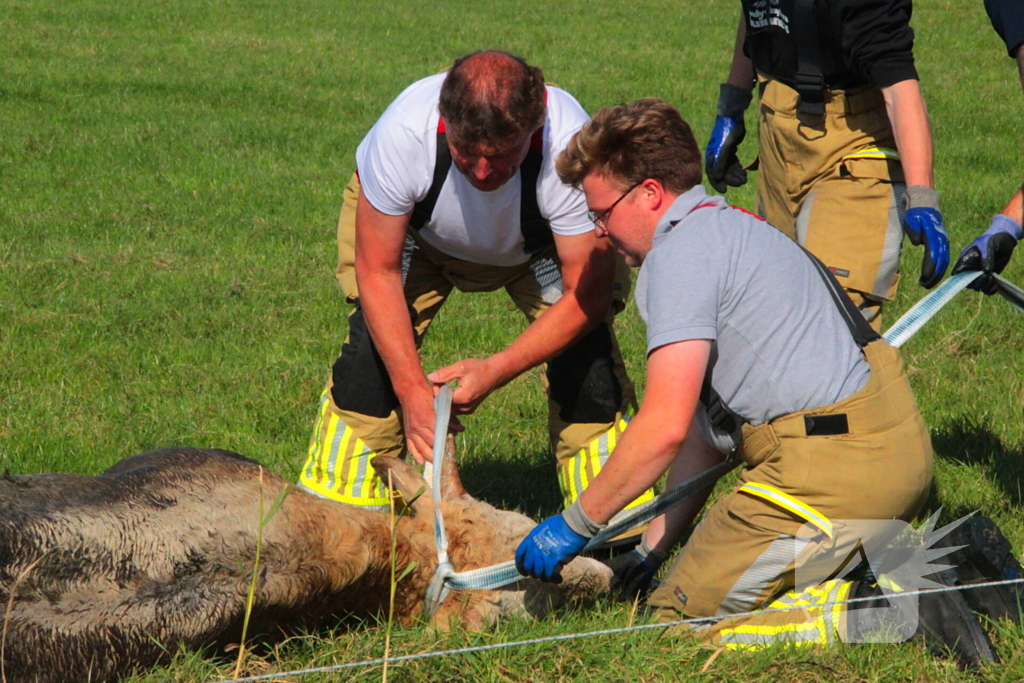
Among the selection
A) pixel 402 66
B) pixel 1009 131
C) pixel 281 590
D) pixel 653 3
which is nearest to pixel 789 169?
pixel 281 590

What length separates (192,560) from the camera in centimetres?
319

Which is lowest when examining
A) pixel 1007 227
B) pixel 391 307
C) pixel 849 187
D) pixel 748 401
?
pixel 748 401

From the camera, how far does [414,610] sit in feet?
12.4

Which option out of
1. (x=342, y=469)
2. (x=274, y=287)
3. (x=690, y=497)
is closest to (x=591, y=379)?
(x=690, y=497)

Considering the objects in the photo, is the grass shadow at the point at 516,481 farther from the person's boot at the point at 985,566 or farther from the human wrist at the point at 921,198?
A: the human wrist at the point at 921,198

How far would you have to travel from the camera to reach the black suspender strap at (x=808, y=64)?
477 cm

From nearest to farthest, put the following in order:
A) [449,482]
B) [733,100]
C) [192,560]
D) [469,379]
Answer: [192,560] → [449,482] → [469,379] → [733,100]

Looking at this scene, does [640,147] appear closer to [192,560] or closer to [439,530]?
[439,530]

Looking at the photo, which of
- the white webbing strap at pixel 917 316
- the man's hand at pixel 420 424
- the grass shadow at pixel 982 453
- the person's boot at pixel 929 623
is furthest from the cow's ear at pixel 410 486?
the grass shadow at pixel 982 453

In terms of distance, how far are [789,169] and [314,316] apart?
12.8ft

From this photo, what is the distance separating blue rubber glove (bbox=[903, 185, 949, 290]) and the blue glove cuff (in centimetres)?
26

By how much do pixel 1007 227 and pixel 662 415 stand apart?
212 centimetres

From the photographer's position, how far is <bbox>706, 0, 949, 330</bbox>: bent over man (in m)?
4.53

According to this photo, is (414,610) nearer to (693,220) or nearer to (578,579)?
(578,579)
